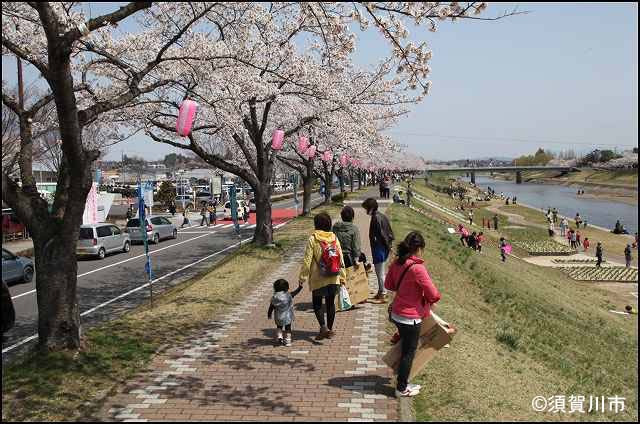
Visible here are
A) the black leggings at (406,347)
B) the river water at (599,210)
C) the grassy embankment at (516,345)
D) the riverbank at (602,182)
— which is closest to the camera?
the black leggings at (406,347)

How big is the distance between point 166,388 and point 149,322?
3321 millimetres

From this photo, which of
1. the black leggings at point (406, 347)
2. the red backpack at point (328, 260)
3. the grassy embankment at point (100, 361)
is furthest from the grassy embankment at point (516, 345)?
the grassy embankment at point (100, 361)

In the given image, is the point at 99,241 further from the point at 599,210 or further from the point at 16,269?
the point at 599,210

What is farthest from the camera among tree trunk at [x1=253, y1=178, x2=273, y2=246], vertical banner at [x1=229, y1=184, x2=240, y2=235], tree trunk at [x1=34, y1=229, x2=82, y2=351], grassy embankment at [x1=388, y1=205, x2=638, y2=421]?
vertical banner at [x1=229, y1=184, x2=240, y2=235]

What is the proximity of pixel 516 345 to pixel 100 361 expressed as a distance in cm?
659

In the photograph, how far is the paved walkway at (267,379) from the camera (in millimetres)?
5379

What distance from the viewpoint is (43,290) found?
7043mm

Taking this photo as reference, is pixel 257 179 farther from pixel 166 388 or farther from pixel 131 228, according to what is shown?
pixel 166 388

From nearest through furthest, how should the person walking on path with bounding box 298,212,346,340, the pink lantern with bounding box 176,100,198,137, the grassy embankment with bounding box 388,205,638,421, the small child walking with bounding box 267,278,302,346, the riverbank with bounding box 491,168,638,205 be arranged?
the grassy embankment with bounding box 388,205,638,421 → the person walking on path with bounding box 298,212,346,340 → the small child walking with bounding box 267,278,302,346 → the pink lantern with bounding box 176,100,198,137 → the riverbank with bounding box 491,168,638,205

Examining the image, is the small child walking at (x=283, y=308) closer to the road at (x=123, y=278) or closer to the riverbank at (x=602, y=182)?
the road at (x=123, y=278)

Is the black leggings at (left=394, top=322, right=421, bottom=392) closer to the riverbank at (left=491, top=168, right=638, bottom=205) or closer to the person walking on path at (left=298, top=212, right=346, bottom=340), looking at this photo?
the person walking on path at (left=298, top=212, right=346, bottom=340)

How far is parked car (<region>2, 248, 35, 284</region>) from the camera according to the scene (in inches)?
610

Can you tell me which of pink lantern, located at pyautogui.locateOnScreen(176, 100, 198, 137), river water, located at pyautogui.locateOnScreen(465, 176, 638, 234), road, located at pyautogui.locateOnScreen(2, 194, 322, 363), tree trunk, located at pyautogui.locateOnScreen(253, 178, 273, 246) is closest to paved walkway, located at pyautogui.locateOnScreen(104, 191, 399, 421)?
road, located at pyautogui.locateOnScreen(2, 194, 322, 363)

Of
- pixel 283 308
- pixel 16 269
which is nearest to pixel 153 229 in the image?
pixel 16 269
